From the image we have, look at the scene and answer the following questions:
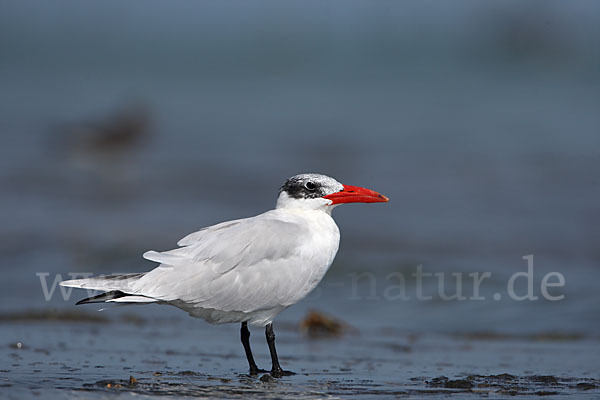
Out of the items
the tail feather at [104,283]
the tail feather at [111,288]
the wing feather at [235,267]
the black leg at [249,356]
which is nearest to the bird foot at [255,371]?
the black leg at [249,356]

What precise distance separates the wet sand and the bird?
421mm

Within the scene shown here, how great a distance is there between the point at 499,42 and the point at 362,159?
19.7 m

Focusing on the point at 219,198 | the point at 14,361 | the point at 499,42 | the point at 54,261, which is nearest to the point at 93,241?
the point at 54,261

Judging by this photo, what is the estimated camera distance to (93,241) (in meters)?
10.5

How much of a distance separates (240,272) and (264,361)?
0.99 metres

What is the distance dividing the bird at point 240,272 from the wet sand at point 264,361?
1.38 feet

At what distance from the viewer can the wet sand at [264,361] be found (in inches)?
183

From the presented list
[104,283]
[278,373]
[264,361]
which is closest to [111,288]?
[104,283]

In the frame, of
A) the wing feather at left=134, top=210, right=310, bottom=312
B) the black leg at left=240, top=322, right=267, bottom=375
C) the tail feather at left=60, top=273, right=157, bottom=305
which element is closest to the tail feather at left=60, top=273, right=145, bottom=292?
the tail feather at left=60, top=273, right=157, bottom=305

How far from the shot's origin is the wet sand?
183 inches

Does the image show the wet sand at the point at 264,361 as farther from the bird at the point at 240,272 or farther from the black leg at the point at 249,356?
the bird at the point at 240,272

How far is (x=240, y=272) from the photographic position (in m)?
5.20

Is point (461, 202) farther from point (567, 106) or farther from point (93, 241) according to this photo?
point (567, 106)

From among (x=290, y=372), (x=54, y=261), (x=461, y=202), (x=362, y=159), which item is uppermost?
(x=362, y=159)
